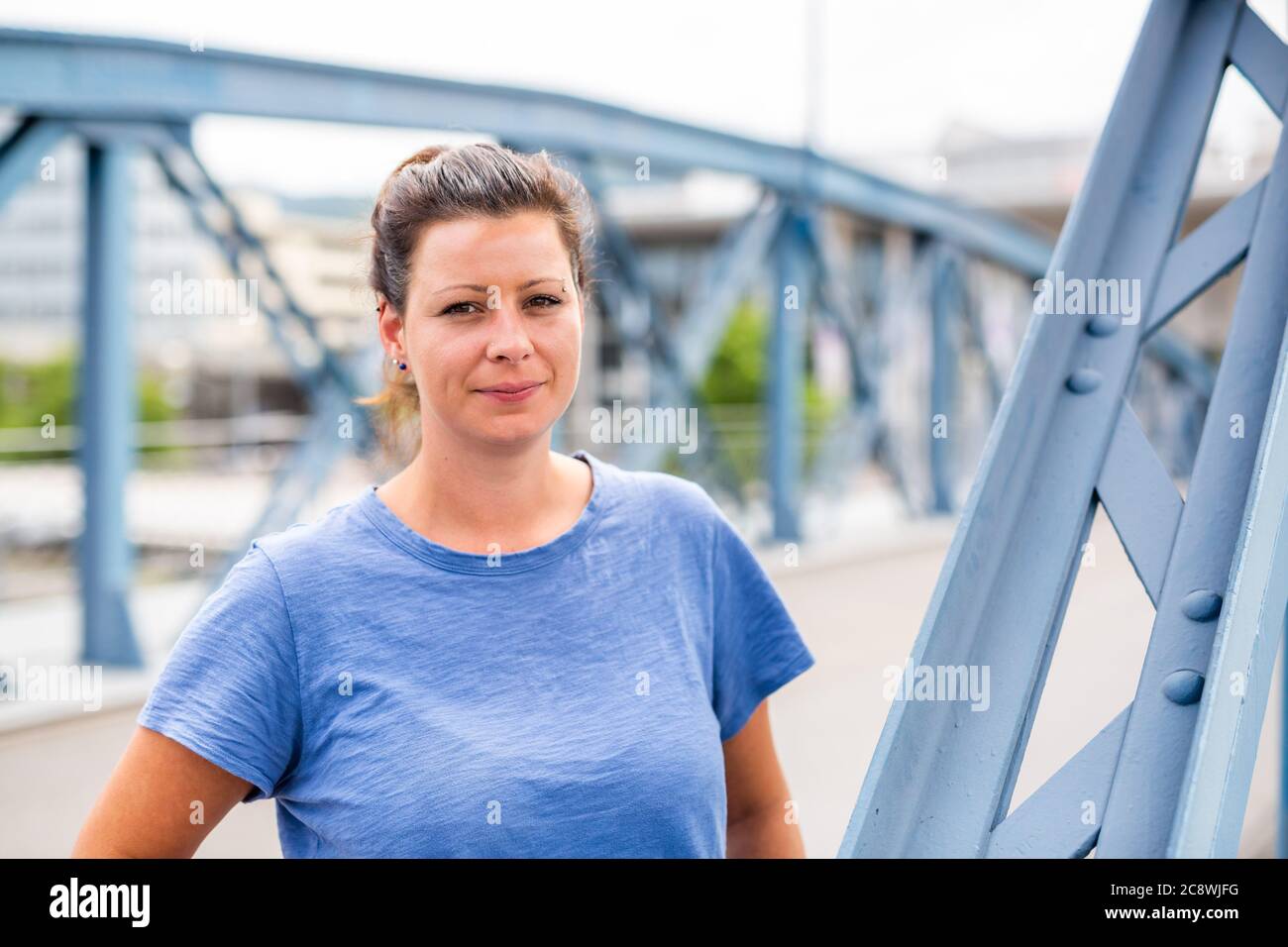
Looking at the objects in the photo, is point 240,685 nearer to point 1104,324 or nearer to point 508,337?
point 508,337

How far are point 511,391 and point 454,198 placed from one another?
8.1 inches

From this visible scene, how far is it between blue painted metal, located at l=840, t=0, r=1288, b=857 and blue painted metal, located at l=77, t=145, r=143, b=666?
4770 millimetres

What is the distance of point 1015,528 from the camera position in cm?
141

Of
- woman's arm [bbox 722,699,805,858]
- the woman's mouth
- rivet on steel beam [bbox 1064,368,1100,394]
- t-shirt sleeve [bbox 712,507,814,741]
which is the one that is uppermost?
rivet on steel beam [bbox 1064,368,1100,394]

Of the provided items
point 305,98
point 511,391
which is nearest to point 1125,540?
point 511,391

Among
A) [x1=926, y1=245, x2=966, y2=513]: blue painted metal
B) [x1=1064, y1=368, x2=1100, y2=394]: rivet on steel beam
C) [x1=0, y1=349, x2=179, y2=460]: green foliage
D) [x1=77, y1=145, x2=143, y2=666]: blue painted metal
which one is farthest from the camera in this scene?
[x1=0, y1=349, x2=179, y2=460]: green foliage

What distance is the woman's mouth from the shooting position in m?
1.31

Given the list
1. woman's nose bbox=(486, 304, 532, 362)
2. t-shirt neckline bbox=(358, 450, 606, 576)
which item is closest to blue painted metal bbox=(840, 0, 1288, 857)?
t-shirt neckline bbox=(358, 450, 606, 576)

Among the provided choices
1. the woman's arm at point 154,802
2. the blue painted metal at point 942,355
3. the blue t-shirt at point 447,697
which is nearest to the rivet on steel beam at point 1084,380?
the blue t-shirt at point 447,697

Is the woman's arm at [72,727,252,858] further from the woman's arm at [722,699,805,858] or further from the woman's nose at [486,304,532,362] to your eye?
the woman's arm at [722,699,805,858]

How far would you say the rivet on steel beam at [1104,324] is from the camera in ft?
4.84

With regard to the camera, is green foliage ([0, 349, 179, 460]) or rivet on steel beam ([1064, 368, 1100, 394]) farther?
green foliage ([0, 349, 179, 460])
